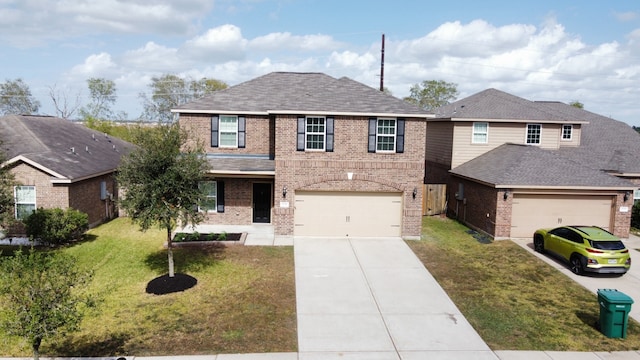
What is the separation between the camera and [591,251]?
1595cm

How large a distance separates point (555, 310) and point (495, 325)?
2.55 meters

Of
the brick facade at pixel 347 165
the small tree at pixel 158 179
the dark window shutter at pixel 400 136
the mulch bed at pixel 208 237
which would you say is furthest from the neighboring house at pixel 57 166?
the dark window shutter at pixel 400 136

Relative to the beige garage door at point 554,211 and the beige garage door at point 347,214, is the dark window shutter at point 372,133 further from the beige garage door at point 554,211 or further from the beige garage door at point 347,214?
the beige garage door at point 554,211

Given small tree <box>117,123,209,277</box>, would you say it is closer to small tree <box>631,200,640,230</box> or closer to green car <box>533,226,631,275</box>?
green car <box>533,226,631,275</box>

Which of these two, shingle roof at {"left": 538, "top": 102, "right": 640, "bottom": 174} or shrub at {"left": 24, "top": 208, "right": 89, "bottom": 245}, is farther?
shingle roof at {"left": 538, "top": 102, "right": 640, "bottom": 174}

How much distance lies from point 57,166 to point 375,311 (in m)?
16.0

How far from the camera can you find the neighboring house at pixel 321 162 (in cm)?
2047

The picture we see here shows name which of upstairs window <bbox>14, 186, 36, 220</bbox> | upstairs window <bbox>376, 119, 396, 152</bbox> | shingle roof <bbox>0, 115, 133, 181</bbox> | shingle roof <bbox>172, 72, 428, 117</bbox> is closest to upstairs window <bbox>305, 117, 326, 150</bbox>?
shingle roof <bbox>172, 72, 428, 117</bbox>

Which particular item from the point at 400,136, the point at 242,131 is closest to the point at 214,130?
the point at 242,131

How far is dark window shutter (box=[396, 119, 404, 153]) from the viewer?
67.6 ft

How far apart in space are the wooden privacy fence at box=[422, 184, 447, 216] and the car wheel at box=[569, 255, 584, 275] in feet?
32.9

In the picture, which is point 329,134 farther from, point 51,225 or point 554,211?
point 51,225

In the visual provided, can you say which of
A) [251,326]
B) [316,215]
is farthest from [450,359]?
[316,215]

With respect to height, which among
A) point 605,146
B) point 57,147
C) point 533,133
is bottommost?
point 57,147
